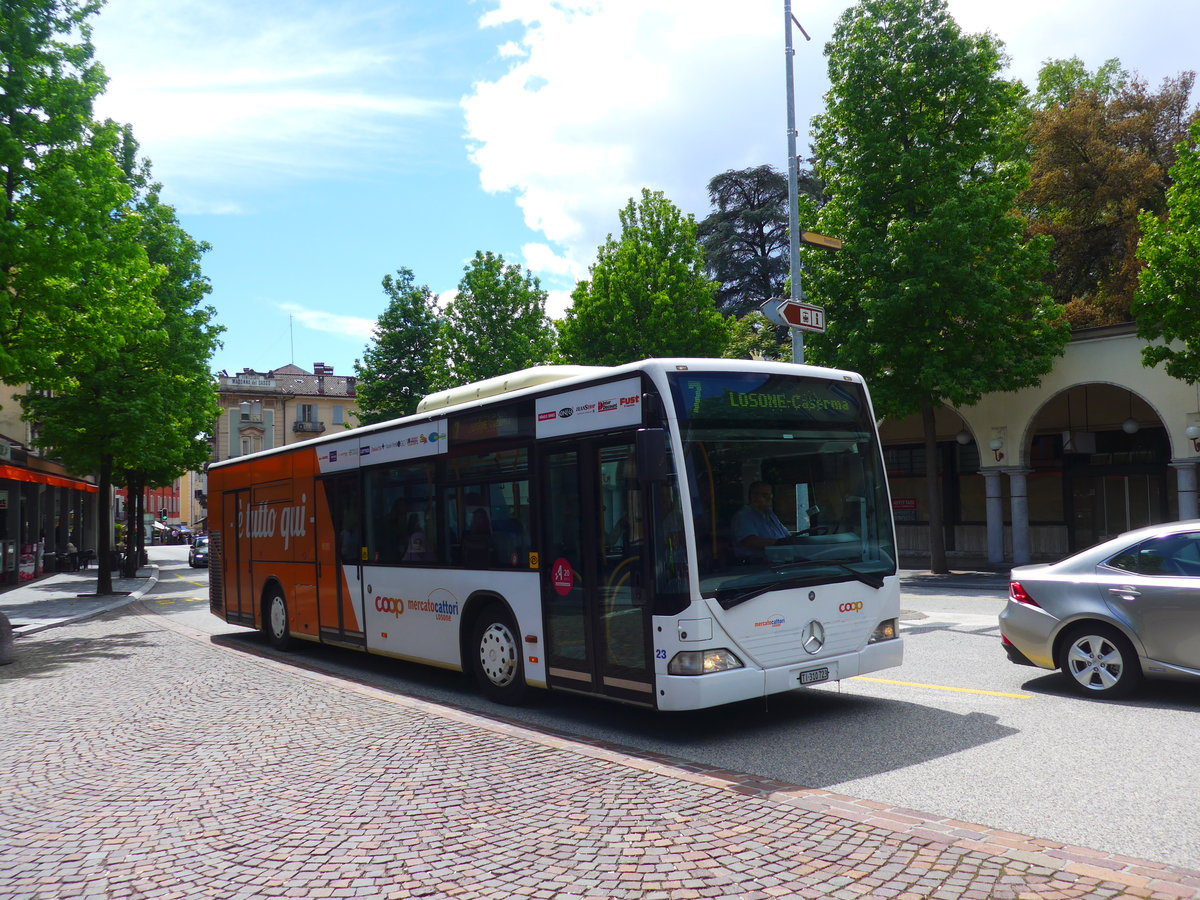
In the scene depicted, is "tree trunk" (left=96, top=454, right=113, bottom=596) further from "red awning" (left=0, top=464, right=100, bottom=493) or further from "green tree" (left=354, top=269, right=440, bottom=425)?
"green tree" (left=354, top=269, right=440, bottom=425)

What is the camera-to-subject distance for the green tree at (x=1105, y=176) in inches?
1196

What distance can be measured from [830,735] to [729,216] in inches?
1518

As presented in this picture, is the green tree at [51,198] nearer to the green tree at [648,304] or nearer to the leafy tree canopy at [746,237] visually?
the green tree at [648,304]

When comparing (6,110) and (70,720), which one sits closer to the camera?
(70,720)

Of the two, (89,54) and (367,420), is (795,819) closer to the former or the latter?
(89,54)

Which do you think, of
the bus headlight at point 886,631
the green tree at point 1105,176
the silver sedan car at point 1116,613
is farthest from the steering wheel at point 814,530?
the green tree at point 1105,176

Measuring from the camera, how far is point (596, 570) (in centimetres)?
761

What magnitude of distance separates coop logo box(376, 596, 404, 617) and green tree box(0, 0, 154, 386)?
9112 mm

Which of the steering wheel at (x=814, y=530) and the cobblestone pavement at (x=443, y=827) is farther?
the steering wheel at (x=814, y=530)

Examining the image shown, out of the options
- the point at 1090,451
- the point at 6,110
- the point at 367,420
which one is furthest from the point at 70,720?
the point at 367,420

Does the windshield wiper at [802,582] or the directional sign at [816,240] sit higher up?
the directional sign at [816,240]

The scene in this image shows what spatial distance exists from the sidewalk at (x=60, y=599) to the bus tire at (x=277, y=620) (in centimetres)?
601

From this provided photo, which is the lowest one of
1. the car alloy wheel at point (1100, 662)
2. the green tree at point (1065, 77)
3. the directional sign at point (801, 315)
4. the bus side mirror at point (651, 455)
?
the car alloy wheel at point (1100, 662)

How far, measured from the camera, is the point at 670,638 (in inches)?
272
